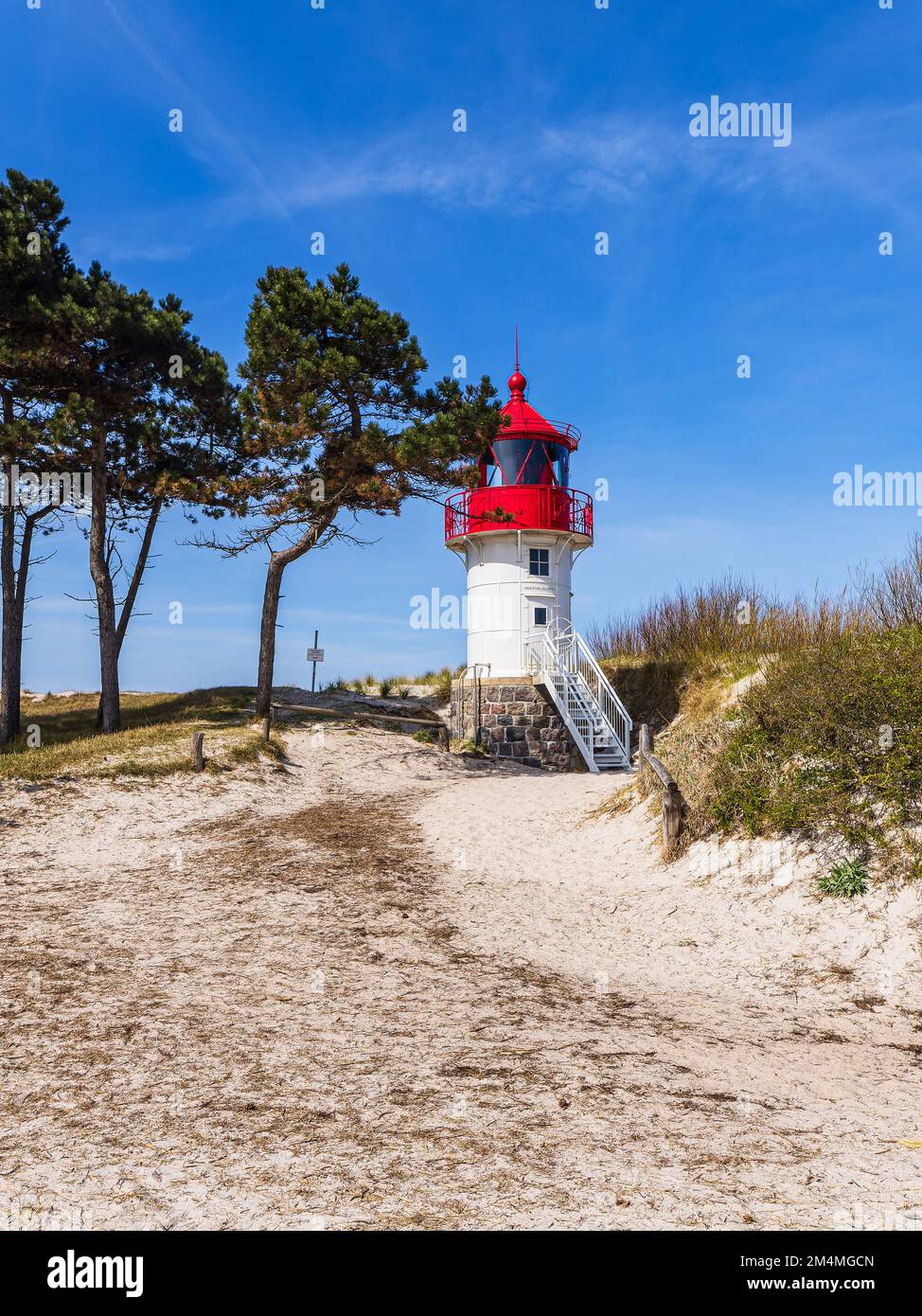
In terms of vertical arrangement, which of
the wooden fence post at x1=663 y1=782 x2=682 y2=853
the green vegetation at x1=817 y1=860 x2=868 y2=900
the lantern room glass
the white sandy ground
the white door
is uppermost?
the lantern room glass

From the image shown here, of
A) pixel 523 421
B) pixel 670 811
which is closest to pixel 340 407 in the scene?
pixel 523 421

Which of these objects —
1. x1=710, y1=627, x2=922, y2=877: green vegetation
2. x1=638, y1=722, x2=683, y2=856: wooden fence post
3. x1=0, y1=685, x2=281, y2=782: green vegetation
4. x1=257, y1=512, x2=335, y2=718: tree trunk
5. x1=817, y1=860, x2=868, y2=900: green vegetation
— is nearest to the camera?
x1=817, y1=860, x2=868, y2=900: green vegetation

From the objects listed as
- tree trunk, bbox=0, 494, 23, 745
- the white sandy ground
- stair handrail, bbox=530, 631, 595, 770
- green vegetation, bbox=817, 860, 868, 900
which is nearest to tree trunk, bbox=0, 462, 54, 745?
tree trunk, bbox=0, 494, 23, 745

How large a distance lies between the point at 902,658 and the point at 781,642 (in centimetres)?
1399

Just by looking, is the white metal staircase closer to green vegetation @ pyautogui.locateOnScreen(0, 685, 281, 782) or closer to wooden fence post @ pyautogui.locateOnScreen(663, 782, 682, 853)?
green vegetation @ pyautogui.locateOnScreen(0, 685, 281, 782)

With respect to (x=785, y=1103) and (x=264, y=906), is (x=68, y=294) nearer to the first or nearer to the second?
(x=264, y=906)

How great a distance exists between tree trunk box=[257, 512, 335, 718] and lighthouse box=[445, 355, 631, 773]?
469 cm

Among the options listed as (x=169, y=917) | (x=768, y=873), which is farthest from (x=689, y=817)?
(x=169, y=917)

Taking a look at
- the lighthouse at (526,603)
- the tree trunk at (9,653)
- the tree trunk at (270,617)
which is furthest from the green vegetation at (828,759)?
the tree trunk at (9,653)

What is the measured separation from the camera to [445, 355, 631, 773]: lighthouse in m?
24.4

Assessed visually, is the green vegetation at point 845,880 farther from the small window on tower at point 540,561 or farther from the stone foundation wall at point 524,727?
the small window on tower at point 540,561

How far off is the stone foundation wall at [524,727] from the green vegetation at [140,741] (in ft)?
21.7
